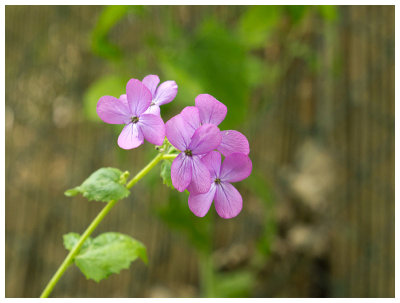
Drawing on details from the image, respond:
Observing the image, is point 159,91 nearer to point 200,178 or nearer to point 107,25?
point 200,178

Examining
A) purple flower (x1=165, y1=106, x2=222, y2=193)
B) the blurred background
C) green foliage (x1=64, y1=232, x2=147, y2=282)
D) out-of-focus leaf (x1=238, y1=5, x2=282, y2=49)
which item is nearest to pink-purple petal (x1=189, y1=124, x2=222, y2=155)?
purple flower (x1=165, y1=106, x2=222, y2=193)

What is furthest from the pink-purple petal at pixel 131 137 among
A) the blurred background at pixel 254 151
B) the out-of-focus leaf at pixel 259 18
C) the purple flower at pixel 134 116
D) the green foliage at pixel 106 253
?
the out-of-focus leaf at pixel 259 18

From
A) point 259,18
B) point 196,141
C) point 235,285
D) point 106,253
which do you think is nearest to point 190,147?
point 196,141

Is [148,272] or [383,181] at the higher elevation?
[383,181]

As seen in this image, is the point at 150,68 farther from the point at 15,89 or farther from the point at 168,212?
the point at 15,89

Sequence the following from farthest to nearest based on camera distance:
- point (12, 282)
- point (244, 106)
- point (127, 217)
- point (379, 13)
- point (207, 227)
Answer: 1. point (12, 282)
2. point (127, 217)
3. point (379, 13)
4. point (207, 227)
5. point (244, 106)

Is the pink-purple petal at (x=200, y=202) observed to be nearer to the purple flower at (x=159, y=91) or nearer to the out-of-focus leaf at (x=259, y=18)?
the purple flower at (x=159, y=91)

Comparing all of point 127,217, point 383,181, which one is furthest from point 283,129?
point 127,217
